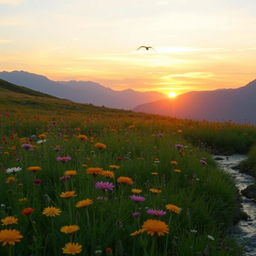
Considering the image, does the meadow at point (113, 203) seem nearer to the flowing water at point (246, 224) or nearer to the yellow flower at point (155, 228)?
the yellow flower at point (155, 228)

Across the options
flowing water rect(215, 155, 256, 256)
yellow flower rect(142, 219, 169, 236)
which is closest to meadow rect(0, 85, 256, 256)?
yellow flower rect(142, 219, 169, 236)

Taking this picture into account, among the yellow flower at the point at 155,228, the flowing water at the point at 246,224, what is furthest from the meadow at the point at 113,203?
the flowing water at the point at 246,224

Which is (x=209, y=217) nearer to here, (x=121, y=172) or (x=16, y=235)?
(x=121, y=172)

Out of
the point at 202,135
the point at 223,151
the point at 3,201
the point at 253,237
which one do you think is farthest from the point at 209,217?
the point at 202,135

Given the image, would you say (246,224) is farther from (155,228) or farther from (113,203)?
(155,228)

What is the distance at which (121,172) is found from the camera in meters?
6.46

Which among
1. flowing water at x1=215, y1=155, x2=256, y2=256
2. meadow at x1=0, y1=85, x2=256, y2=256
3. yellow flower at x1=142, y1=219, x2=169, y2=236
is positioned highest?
yellow flower at x1=142, y1=219, x2=169, y2=236

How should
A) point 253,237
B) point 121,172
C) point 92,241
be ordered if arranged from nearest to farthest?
1. point 92,241
2. point 253,237
3. point 121,172

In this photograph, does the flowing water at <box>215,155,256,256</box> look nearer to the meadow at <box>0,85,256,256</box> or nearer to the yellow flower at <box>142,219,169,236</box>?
the meadow at <box>0,85,256,256</box>

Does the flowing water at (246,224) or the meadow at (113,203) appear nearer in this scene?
the meadow at (113,203)

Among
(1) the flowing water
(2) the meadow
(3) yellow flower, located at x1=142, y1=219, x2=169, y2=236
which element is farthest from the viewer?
(1) the flowing water

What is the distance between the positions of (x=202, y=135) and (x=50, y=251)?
11.6m

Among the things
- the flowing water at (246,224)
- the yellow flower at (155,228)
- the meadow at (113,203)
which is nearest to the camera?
the yellow flower at (155,228)

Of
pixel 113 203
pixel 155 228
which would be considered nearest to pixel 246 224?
pixel 113 203
